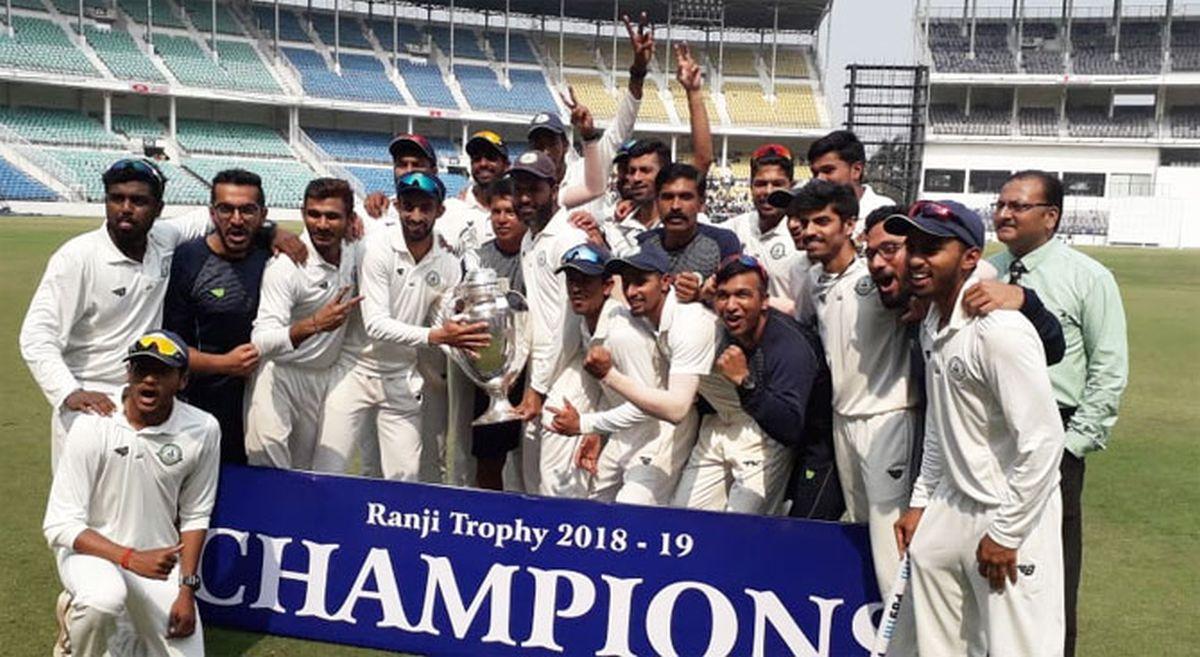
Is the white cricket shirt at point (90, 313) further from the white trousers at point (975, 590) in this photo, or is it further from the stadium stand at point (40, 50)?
the stadium stand at point (40, 50)

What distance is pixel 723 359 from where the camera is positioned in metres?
4.32

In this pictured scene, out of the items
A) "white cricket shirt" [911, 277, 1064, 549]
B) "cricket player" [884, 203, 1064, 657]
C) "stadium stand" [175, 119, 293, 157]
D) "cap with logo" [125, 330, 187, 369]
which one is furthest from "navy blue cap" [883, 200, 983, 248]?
"stadium stand" [175, 119, 293, 157]

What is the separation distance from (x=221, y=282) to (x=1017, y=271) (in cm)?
378

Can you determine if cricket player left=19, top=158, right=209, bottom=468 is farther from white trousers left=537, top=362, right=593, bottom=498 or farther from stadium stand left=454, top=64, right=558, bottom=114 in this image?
stadium stand left=454, top=64, right=558, bottom=114

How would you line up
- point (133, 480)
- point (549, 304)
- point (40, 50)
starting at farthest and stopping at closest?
point (40, 50), point (549, 304), point (133, 480)

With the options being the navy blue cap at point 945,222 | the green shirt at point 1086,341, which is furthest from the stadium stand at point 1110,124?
the navy blue cap at point 945,222

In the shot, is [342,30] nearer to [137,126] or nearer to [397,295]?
[137,126]

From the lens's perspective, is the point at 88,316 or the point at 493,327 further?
the point at 493,327

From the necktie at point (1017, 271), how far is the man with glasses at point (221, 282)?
349 cm

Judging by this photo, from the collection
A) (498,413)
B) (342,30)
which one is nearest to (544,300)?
(498,413)

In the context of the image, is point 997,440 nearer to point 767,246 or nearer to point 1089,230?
point 767,246

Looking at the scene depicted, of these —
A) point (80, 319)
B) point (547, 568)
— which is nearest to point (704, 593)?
point (547, 568)

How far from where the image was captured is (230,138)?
49.2 meters

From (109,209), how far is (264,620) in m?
2.04
